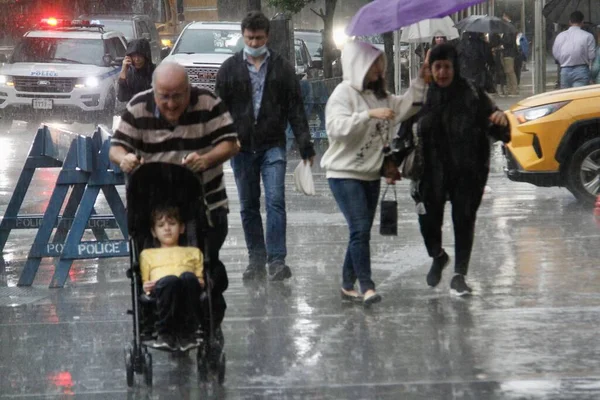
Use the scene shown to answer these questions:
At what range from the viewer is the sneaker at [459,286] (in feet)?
29.8

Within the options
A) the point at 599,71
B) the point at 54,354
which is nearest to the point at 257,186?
the point at 54,354

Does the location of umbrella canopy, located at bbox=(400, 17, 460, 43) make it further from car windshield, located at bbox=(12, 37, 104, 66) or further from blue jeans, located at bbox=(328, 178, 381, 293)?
blue jeans, located at bbox=(328, 178, 381, 293)

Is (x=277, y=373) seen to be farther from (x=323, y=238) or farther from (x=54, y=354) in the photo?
(x=323, y=238)

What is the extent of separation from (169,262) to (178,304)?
298 millimetres

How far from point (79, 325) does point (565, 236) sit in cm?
481

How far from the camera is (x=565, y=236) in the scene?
11.6m

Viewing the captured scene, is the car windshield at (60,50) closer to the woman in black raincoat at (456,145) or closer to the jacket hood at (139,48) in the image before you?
the jacket hood at (139,48)

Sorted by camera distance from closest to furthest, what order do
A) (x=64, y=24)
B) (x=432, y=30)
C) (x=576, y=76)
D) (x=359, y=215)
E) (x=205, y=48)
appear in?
(x=359, y=215) → (x=576, y=76) → (x=432, y=30) → (x=205, y=48) → (x=64, y=24)

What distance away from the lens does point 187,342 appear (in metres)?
6.73

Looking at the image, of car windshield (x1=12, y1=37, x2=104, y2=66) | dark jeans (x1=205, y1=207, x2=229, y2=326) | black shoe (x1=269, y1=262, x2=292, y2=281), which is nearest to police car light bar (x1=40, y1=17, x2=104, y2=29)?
car windshield (x1=12, y1=37, x2=104, y2=66)

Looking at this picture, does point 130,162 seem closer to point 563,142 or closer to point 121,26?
point 563,142

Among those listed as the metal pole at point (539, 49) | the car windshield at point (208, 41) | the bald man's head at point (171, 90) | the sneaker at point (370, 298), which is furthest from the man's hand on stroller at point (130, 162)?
the metal pole at point (539, 49)

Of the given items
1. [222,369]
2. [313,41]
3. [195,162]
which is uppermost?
[313,41]

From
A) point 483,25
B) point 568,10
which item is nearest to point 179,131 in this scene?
point 568,10
